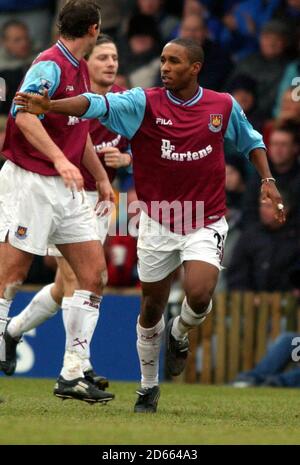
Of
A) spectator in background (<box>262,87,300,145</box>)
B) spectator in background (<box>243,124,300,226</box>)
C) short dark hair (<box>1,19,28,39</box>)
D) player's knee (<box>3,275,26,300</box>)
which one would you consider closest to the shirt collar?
player's knee (<box>3,275,26,300</box>)

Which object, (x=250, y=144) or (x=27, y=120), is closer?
(x=27, y=120)

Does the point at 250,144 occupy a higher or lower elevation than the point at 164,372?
higher

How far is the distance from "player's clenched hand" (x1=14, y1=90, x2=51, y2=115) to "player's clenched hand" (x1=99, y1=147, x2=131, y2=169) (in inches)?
92.2

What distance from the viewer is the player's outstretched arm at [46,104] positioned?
857 cm

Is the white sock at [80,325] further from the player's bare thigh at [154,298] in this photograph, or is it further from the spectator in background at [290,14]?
the spectator in background at [290,14]

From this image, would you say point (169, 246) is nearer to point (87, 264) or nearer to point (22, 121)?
point (87, 264)

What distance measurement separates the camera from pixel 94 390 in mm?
9211

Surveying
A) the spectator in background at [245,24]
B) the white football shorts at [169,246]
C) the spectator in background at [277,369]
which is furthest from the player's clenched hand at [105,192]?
the spectator in background at [245,24]

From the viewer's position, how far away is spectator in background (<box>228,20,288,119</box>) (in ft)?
51.4

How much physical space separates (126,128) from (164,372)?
576cm

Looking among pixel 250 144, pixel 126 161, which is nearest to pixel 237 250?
pixel 126 161

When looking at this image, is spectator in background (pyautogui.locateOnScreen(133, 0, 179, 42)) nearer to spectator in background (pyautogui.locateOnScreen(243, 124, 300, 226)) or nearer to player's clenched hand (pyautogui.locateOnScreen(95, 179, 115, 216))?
spectator in background (pyautogui.locateOnScreen(243, 124, 300, 226))

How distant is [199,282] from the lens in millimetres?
9180
